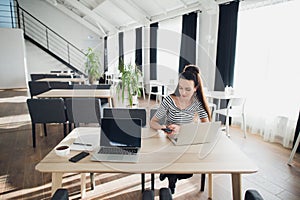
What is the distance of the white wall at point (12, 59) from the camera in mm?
8484

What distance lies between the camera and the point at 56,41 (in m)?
10.7

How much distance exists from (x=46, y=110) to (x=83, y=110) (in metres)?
0.51

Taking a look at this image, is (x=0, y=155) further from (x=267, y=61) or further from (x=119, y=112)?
(x=267, y=61)

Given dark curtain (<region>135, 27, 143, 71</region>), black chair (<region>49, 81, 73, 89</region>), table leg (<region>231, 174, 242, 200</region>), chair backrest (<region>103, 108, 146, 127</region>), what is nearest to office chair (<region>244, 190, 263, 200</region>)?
table leg (<region>231, 174, 242, 200</region>)

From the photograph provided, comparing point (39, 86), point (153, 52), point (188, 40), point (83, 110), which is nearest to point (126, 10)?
point (153, 52)

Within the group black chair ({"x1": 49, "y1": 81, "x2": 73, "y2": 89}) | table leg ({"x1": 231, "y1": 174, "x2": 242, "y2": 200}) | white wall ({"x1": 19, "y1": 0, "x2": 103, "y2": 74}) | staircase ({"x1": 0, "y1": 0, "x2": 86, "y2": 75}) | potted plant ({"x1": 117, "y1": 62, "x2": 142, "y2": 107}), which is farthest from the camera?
white wall ({"x1": 19, "y1": 0, "x2": 103, "y2": 74})

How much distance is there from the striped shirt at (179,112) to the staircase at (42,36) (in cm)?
894

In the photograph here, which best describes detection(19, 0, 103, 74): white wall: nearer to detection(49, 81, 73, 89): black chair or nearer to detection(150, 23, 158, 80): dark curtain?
detection(150, 23, 158, 80): dark curtain

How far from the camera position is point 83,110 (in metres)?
3.31

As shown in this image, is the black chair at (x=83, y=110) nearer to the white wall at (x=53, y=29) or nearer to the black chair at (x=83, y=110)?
the black chair at (x=83, y=110)

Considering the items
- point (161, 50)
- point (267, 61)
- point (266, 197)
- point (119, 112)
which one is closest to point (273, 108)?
point (267, 61)

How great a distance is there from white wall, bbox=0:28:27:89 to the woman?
872cm

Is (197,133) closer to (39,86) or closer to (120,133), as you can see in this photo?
(120,133)

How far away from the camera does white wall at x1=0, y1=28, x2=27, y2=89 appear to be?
8.48m
